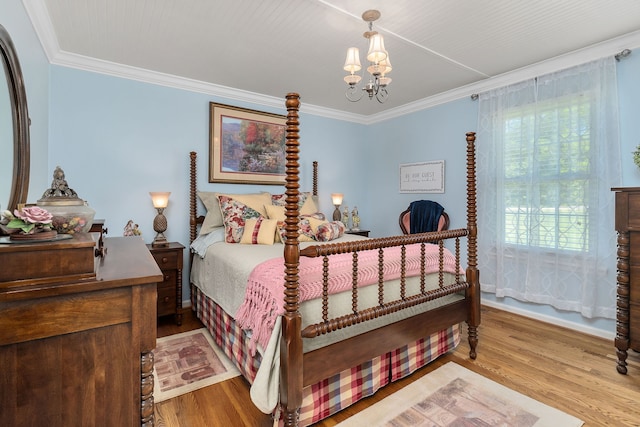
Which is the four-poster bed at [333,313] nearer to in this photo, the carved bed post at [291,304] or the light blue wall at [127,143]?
the carved bed post at [291,304]

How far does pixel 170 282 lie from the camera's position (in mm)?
2910

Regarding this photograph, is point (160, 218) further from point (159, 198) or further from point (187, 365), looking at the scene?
point (187, 365)

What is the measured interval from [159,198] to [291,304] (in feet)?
7.02

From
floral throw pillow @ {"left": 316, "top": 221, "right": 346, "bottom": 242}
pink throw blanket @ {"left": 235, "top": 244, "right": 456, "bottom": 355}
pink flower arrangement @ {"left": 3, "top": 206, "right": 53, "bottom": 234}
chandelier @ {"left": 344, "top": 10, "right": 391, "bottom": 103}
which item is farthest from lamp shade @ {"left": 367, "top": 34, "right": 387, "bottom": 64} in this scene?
pink flower arrangement @ {"left": 3, "top": 206, "right": 53, "bottom": 234}

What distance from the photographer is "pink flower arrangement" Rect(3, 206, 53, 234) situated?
0.90 meters

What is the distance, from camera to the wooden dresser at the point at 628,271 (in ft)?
6.61

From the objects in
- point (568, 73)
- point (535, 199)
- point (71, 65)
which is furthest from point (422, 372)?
point (71, 65)

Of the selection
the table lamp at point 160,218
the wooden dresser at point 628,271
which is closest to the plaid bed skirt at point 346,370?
the table lamp at point 160,218

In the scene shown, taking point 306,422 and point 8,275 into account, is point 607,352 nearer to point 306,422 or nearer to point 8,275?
point 306,422

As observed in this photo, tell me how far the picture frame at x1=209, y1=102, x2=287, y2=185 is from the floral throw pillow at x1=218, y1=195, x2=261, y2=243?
0.51m

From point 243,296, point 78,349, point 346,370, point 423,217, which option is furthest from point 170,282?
point 423,217

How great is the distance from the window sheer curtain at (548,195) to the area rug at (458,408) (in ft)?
4.67

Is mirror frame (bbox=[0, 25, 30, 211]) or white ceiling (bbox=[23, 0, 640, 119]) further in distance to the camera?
white ceiling (bbox=[23, 0, 640, 119])

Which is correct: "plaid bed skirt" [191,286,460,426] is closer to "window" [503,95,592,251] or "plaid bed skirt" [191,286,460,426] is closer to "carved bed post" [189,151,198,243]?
"carved bed post" [189,151,198,243]
